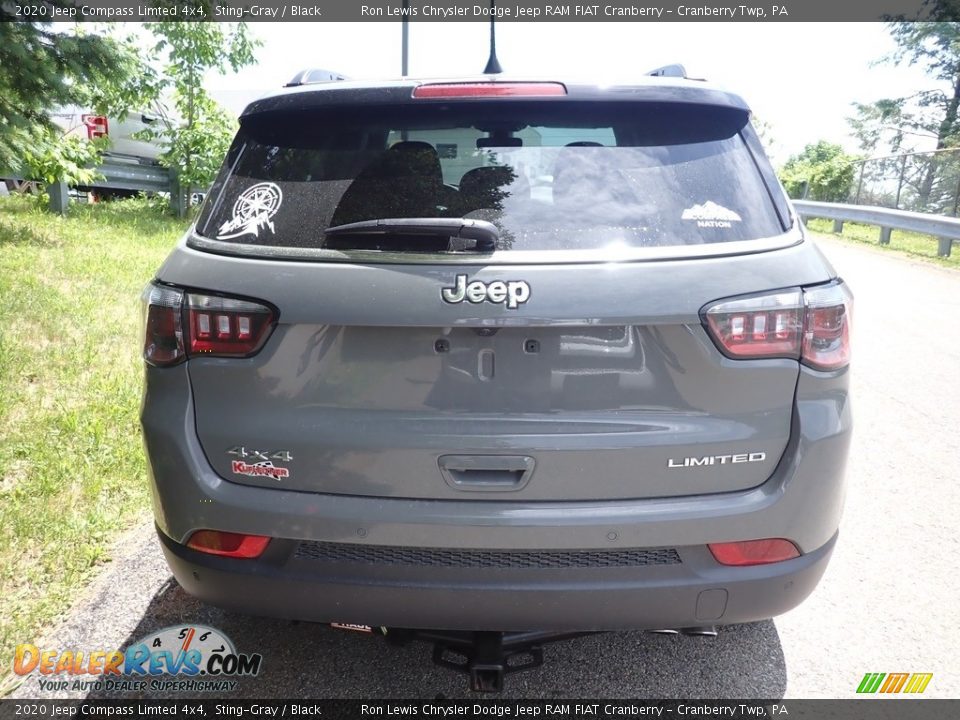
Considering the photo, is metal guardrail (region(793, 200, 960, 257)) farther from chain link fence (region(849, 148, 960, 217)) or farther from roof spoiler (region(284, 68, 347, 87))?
roof spoiler (region(284, 68, 347, 87))

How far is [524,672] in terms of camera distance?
8.74ft

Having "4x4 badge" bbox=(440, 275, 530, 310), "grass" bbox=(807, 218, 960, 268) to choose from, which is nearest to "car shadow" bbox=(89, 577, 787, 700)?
"4x4 badge" bbox=(440, 275, 530, 310)

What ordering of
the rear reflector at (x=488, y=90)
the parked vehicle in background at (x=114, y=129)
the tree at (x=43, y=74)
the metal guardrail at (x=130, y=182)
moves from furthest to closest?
1. the metal guardrail at (x=130, y=182)
2. the parked vehicle in background at (x=114, y=129)
3. the tree at (x=43, y=74)
4. the rear reflector at (x=488, y=90)

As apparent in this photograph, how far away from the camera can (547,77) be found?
224 cm

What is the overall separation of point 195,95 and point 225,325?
14.6 metres

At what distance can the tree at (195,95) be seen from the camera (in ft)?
45.9

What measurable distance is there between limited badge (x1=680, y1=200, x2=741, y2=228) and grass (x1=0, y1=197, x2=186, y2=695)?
2.68 m

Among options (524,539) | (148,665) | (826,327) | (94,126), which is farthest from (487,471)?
(94,126)

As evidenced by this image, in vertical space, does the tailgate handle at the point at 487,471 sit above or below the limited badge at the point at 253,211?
below

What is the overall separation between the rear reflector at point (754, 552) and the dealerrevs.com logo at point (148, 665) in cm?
166

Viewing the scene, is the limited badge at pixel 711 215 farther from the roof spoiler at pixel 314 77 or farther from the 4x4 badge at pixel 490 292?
the roof spoiler at pixel 314 77

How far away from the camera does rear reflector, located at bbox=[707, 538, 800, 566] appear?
206 centimetres

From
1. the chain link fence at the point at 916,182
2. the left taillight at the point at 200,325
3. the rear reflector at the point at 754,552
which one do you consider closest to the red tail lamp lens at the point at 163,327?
the left taillight at the point at 200,325

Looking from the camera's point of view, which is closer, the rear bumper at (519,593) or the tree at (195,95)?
the rear bumper at (519,593)
